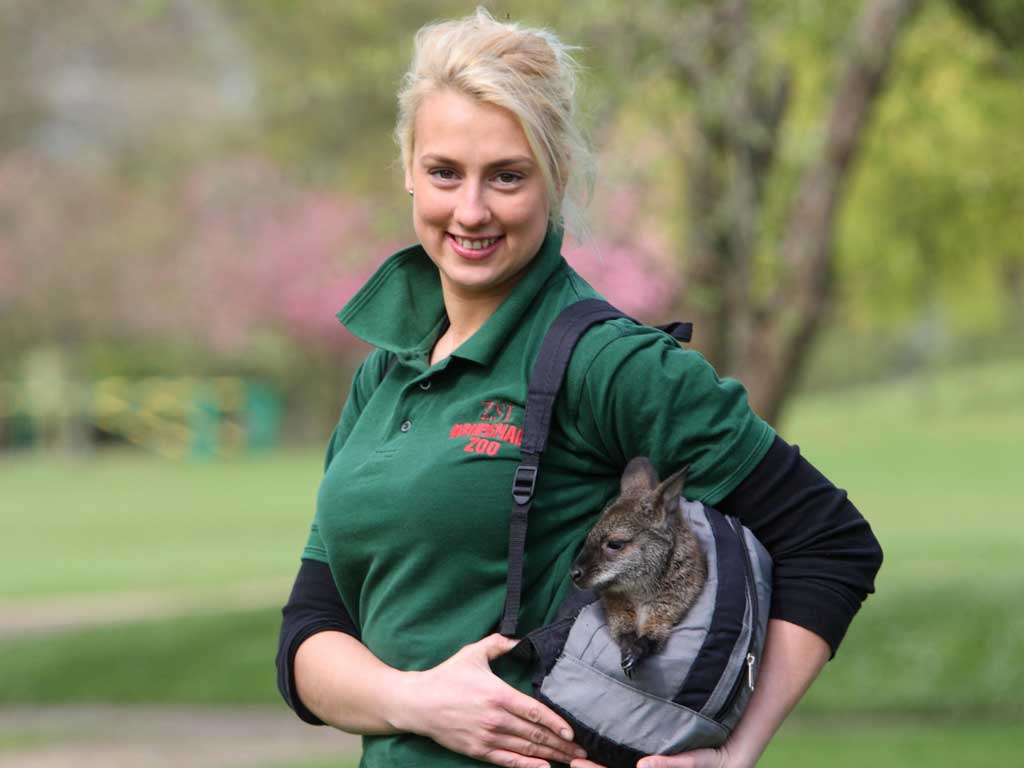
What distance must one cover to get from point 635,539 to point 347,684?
23.0 inches

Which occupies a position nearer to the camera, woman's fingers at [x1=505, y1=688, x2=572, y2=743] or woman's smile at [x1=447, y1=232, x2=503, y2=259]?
woman's fingers at [x1=505, y1=688, x2=572, y2=743]

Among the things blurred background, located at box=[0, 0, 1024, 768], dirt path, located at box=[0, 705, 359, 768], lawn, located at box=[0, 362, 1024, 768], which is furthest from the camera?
lawn, located at box=[0, 362, 1024, 768]

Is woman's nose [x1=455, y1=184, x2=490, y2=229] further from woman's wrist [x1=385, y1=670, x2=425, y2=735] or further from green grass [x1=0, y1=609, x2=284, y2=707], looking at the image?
green grass [x1=0, y1=609, x2=284, y2=707]

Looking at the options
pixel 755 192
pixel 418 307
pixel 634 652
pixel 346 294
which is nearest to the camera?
pixel 634 652

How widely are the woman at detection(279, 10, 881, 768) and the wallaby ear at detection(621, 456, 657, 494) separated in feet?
0.11

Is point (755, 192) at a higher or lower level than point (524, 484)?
higher

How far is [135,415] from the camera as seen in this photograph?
4603 centimetres

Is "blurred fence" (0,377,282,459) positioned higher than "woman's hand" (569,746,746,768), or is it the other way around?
"blurred fence" (0,377,282,459)

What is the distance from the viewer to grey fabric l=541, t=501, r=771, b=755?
237 cm

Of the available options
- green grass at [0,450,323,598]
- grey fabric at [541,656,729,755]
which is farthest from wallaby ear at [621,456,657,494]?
green grass at [0,450,323,598]

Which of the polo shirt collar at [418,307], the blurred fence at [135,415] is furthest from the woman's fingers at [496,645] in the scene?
the blurred fence at [135,415]

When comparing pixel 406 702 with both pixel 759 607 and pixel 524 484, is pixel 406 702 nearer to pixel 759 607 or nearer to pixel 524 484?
pixel 524 484

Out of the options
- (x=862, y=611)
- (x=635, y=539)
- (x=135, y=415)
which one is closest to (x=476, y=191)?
(x=635, y=539)

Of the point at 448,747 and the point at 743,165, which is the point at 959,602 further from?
the point at 448,747
